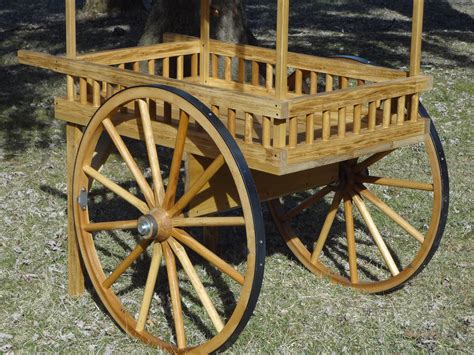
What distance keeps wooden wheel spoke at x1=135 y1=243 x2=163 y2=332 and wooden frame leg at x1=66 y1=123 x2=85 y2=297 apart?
0.72 m

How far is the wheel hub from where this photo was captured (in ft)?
15.6

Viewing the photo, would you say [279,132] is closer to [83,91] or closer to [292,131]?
Answer: [292,131]

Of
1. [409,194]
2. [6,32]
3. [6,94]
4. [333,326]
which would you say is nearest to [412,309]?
[333,326]

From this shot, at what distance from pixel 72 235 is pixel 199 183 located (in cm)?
124

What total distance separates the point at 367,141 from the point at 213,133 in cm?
88

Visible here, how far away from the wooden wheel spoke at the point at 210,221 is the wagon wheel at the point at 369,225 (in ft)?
4.40

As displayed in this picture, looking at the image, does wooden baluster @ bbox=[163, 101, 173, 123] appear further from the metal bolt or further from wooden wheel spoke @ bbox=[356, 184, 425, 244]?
wooden wheel spoke @ bbox=[356, 184, 425, 244]

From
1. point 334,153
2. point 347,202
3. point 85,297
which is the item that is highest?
point 334,153

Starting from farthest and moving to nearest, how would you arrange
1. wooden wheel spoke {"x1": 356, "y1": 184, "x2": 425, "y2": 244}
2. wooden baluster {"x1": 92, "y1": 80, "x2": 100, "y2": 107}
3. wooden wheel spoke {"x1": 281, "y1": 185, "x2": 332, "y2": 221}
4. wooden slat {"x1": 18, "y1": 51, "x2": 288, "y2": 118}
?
wooden wheel spoke {"x1": 281, "y1": 185, "x2": 332, "y2": 221}
wooden wheel spoke {"x1": 356, "y1": 184, "x2": 425, "y2": 244}
wooden baluster {"x1": 92, "y1": 80, "x2": 100, "y2": 107}
wooden slat {"x1": 18, "y1": 51, "x2": 288, "y2": 118}

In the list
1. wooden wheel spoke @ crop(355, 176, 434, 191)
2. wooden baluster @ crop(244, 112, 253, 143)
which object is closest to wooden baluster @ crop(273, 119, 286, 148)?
wooden baluster @ crop(244, 112, 253, 143)

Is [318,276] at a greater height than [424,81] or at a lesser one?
lesser

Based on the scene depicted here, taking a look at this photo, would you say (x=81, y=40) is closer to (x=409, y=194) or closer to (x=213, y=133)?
(x=409, y=194)

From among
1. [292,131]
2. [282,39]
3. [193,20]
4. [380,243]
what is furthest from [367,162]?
[193,20]

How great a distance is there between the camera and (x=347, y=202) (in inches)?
232
